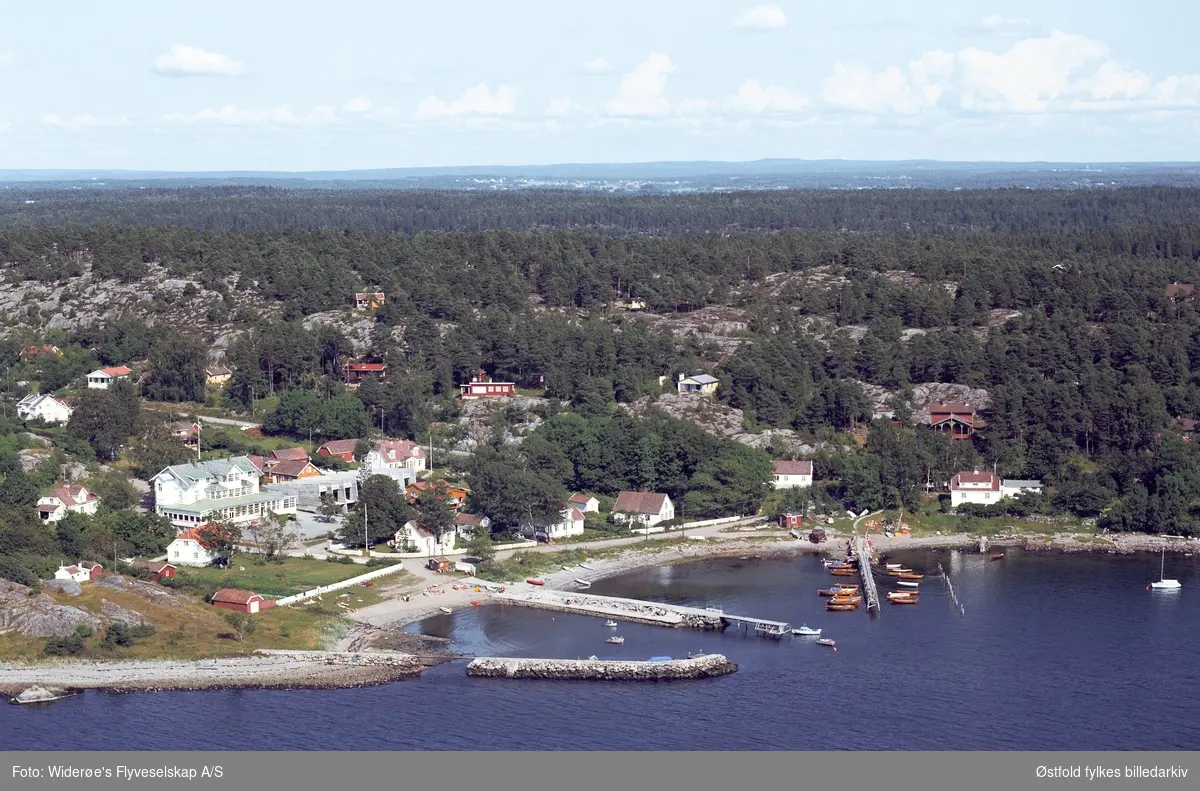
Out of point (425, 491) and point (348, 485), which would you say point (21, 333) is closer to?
point (348, 485)

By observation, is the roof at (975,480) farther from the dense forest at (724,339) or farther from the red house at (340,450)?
the red house at (340,450)

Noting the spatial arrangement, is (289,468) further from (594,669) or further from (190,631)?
(594,669)

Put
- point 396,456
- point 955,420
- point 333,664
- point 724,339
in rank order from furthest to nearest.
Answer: point 724,339 < point 955,420 < point 396,456 < point 333,664

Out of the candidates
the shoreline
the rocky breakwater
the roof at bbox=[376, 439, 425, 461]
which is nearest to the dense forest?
the roof at bbox=[376, 439, 425, 461]

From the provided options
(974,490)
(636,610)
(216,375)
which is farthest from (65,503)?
(974,490)

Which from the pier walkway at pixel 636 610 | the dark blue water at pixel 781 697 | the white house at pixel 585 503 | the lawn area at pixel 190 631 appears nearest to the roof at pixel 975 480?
the dark blue water at pixel 781 697

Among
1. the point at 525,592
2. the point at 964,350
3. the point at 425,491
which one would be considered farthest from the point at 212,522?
the point at 964,350
